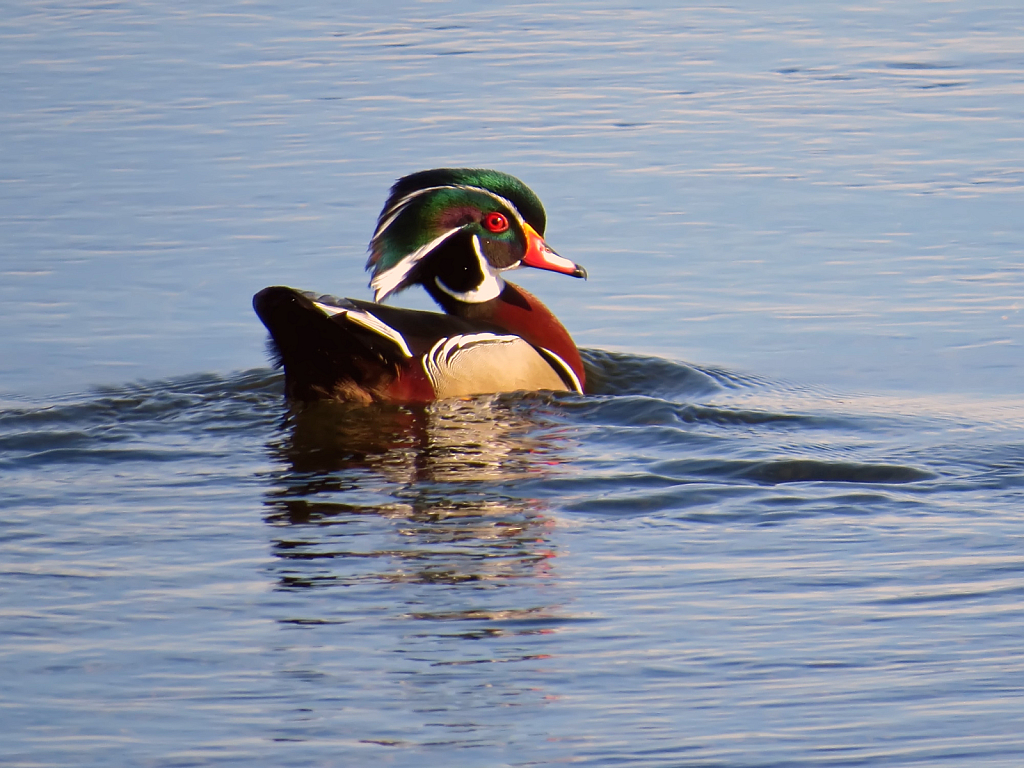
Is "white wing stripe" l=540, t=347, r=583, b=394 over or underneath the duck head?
underneath

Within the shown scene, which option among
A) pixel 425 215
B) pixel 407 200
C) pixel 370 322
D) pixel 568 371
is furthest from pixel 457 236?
pixel 370 322

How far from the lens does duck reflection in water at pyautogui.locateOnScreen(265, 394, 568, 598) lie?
20.2 feet

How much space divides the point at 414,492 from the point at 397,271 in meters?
2.45

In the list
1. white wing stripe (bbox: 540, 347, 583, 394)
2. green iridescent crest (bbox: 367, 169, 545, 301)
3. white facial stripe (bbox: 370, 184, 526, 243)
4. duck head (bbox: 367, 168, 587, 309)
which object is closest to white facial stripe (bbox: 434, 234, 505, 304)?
duck head (bbox: 367, 168, 587, 309)

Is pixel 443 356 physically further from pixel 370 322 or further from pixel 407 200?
pixel 407 200

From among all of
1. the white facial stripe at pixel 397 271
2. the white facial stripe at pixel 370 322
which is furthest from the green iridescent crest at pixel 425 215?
the white facial stripe at pixel 370 322

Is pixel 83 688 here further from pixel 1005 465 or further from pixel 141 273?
pixel 141 273

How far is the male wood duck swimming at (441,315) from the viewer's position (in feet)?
27.4

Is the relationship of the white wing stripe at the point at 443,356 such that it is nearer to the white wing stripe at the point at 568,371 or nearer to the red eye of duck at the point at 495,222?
the white wing stripe at the point at 568,371

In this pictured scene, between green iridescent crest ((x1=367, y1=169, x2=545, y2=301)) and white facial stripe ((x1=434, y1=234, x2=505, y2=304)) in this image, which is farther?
white facial stripe ((x1=434, y1=234, x2=505, y2=304))

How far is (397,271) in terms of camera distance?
937cm

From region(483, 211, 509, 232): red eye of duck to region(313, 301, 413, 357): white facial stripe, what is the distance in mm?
1174

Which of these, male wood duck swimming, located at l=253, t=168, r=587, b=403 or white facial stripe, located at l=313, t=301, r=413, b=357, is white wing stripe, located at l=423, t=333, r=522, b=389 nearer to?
male wood duck swimming, located at l=253, t=168, r=587, b=403

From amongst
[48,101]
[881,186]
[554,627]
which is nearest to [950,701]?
[554,627]
